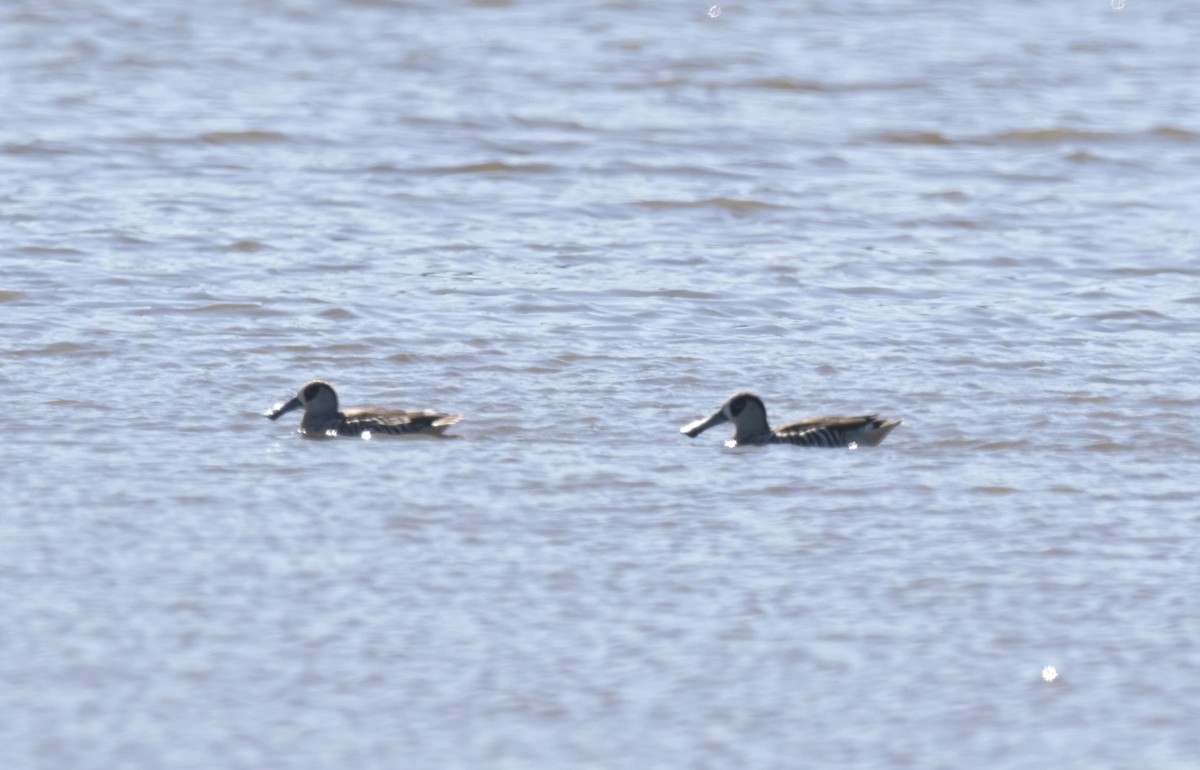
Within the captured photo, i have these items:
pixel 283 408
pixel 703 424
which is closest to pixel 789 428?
pixel 703 424

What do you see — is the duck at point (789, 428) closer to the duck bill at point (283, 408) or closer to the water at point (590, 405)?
the water at point (590, 405)

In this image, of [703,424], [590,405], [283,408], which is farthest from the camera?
[590,405]

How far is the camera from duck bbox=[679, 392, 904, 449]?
1088cm

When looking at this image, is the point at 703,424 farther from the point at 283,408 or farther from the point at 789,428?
the point at 283,408

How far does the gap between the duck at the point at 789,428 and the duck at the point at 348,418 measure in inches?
47.4

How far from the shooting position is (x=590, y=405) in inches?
460

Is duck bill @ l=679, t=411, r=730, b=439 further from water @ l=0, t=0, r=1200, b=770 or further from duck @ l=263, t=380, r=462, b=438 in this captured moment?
duck @ l=263, t=380, r=462, b=438

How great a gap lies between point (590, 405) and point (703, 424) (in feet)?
2.68

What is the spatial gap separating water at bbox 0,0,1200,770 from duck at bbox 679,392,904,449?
0.18 metres

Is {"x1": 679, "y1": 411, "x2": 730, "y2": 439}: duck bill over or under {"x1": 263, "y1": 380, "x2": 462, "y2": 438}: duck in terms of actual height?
under

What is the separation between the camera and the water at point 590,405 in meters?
7.36

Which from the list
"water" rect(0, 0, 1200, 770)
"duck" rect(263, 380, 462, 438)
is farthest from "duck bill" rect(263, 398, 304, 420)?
"water" rect(0, 0, 1200, 770)

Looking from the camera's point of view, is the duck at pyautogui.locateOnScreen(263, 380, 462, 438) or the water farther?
the duck at pyautogui.locateOnScreen(263, 380, 462, 438)

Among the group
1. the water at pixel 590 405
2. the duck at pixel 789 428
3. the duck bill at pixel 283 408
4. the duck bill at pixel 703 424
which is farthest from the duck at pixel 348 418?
the duck at pixel 789 428
